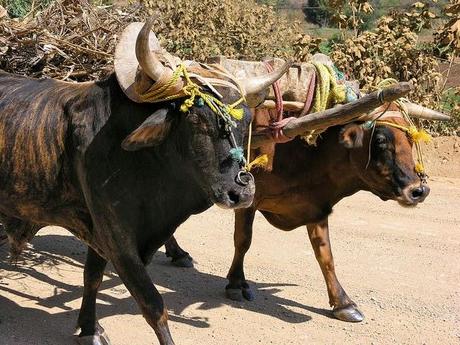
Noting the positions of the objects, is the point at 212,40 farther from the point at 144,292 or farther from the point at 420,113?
the point at 144,292

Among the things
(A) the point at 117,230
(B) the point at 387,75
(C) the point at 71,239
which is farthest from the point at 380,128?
(B) the point at 387,75

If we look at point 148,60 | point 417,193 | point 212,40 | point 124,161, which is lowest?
point 212,40

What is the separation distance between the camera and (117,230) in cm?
350

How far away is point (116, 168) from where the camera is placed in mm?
3486

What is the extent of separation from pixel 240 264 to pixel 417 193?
1537mm

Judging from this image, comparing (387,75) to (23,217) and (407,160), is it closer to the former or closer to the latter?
(407,160)

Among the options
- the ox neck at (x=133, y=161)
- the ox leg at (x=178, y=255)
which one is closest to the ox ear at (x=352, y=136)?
the ox neck at (x=133, y=161)

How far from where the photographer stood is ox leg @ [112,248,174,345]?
348 centimetres

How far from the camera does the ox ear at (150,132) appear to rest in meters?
3.25

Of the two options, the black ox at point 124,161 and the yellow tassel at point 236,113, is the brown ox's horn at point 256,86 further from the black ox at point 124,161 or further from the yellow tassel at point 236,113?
the yellow tassel at point 236,113

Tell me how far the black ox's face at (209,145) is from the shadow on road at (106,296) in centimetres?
169

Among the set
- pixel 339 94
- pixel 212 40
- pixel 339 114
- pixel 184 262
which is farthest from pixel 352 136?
pixel 212 40

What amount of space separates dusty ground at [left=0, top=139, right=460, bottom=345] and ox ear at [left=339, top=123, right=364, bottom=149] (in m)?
1.25

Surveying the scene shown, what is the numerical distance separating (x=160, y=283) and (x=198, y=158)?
97.1 inches
